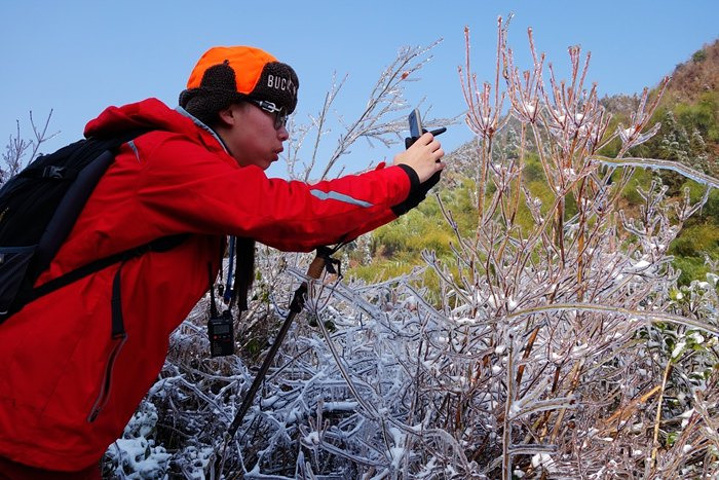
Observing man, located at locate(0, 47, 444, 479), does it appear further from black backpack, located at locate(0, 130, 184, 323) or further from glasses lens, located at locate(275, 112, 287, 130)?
glasses lens, located at locate(275, 112, 287, 130)

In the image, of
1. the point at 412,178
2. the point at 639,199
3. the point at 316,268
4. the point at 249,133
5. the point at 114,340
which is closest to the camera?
the point at 114,340

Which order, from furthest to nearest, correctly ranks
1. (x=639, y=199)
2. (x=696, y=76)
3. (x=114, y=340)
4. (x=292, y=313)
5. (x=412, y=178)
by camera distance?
(x=696, y=76) → (x=639, y=199) → (x=292, y=313) → (x=412, y=178) → (x=114, y=340)

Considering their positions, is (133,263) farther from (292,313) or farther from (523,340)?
(523,340)

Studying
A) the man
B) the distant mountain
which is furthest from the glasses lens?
the distant mountain

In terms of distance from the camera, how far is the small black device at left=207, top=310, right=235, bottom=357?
213 centimetres

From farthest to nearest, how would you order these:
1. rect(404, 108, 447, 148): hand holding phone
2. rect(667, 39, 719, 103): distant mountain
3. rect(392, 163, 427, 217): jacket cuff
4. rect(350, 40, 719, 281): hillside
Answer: rect(667, 39, 719, 103): distant mountain → rect(350, 40, 719, 281): hillside → rect(404, 108, 447, 148): hand holding phone → rect(392, 163, 427, 217): jacket cuff

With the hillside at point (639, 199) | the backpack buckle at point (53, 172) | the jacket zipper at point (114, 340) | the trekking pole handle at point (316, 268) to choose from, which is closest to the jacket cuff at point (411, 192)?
the trekking pole handle at point (316, 268)

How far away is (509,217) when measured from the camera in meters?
2.31

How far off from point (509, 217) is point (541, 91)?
47 cm

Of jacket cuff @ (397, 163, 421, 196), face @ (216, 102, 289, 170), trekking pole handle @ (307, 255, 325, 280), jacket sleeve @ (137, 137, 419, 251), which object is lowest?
trekking pole handle @ (307, 255, 325, 280)

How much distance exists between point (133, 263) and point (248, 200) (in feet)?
1.14

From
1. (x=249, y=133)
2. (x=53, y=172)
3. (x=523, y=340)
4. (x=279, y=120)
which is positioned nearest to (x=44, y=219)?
(x=53, y=172)

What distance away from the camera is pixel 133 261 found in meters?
1.75

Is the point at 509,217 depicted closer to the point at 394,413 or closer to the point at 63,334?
the point at 394,413
